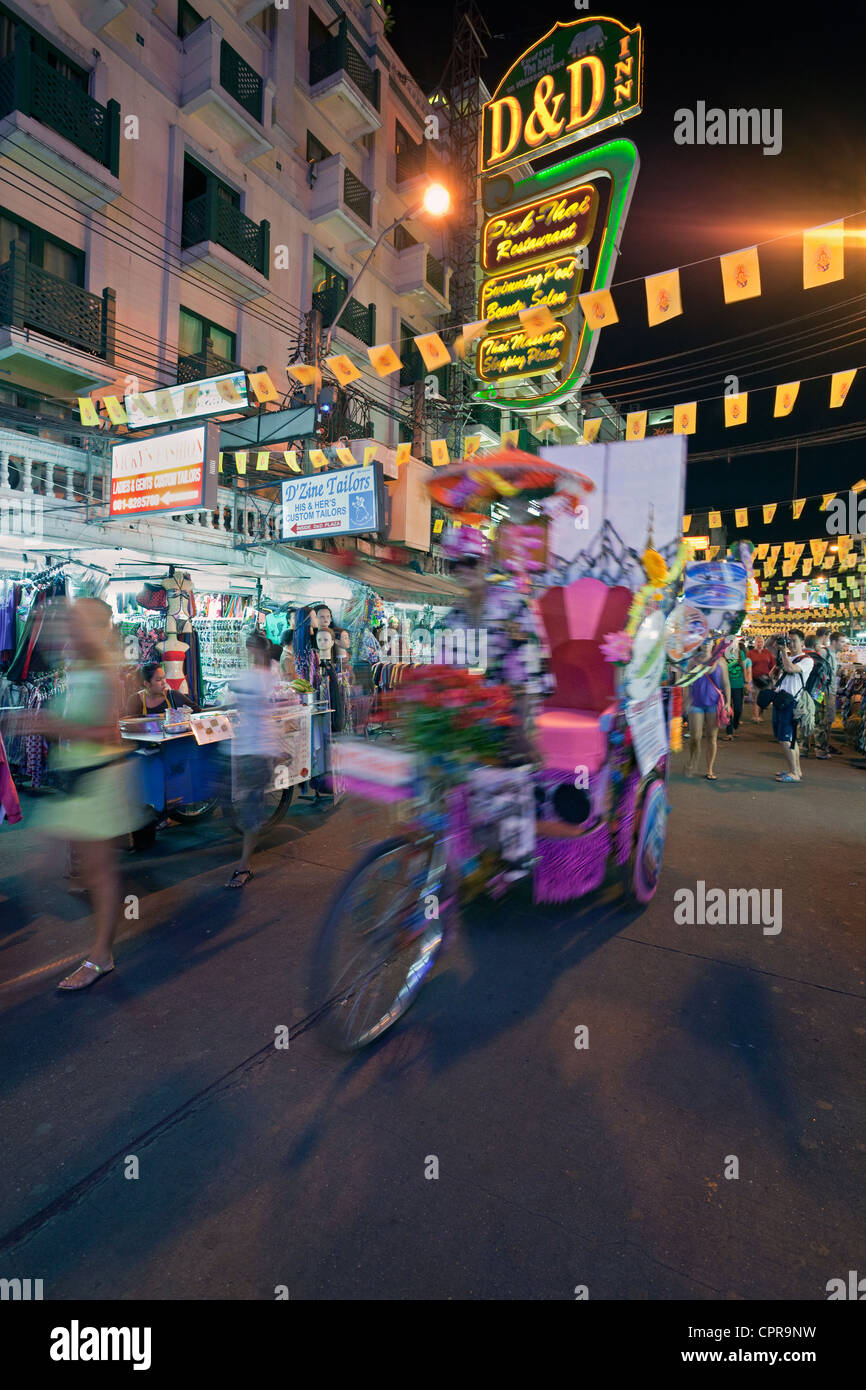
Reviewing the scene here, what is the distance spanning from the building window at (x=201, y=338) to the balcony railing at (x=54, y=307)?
1991 mm

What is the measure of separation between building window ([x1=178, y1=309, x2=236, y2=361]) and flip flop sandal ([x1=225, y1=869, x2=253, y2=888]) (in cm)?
1324

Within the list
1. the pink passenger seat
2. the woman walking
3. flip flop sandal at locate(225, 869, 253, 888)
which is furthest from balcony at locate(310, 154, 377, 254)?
flip flop sandal at locate(225, 869, 253, 888)

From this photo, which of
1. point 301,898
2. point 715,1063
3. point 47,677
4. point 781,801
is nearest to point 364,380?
point 47,677

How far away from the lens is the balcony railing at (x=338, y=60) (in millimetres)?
17500

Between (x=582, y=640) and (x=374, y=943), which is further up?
(x=582, y=640)

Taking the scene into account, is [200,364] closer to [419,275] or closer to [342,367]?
[342,367]

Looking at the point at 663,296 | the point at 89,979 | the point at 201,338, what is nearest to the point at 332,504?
the point at 663,296

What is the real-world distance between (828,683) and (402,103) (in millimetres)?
23393

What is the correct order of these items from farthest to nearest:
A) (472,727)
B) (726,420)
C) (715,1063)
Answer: (726,420)
(472,727)
(715,1063)

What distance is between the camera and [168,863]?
5.57 meters

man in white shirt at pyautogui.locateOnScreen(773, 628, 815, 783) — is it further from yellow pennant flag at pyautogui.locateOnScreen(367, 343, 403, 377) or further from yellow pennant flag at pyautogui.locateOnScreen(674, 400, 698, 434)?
yellow pennant flag at pyautogui.locateOnScreen(367, 343, 403, 377)

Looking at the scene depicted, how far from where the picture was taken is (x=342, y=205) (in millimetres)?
17734

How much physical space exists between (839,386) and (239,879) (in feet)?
34.2
